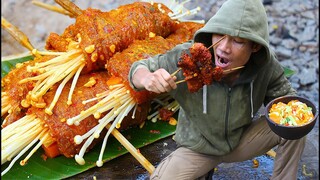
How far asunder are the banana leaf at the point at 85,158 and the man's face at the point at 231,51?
1.51 metres

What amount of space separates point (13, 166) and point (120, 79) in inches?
48.1

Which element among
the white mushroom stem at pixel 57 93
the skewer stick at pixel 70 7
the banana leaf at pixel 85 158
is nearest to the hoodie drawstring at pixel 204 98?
the banana leaf at pixel 85 158

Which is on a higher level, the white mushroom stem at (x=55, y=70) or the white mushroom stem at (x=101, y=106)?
the white mushroom stem at (x=55, y=70)

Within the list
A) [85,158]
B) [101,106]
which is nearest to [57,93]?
[101,106]

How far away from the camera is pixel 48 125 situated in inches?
161

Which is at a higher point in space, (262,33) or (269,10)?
(262,33)

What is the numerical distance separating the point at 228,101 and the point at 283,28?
453 cm

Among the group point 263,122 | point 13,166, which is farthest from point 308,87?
point 13,166

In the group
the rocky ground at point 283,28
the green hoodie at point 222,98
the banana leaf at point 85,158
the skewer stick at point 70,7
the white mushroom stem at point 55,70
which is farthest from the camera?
the rocky ground at point 283,28

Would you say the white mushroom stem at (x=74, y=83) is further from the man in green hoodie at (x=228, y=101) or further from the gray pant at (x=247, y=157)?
the gray pant at (x=247, y=157)

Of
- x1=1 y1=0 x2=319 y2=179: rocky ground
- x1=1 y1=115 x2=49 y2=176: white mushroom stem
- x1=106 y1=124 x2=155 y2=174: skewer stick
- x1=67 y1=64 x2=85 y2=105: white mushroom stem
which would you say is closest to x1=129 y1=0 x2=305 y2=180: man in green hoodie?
x1=106 y1=124 x2=155 y2=174: skewer stick

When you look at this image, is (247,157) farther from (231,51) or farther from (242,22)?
(242,22)

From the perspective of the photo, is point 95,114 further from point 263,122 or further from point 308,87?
point 308,87

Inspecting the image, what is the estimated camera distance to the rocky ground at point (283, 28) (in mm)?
6680
